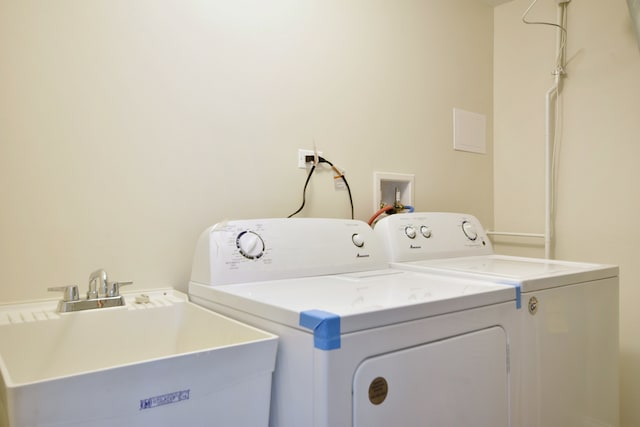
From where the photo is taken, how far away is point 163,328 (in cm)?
113

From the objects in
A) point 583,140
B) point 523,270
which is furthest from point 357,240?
point 583,140

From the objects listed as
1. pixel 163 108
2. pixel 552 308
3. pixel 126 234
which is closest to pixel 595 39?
pixel 552 308

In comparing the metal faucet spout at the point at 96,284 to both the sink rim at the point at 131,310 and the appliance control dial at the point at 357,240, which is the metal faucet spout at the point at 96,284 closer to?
the sink rim at the point at 131,310

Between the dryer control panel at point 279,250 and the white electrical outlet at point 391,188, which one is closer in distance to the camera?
the dryer control panel at point 279,250

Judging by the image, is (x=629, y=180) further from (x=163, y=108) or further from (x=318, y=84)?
(x=163, y=108)

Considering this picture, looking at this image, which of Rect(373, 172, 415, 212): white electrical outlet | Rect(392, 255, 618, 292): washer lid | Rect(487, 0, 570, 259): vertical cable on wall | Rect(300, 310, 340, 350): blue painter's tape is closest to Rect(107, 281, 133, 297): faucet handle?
Rect(300, 310, 340, 350): blue painter's tape

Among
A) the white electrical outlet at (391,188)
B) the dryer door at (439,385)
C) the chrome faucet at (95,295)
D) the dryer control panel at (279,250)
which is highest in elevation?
the white electrical outlet at (391,188)

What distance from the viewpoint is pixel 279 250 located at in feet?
4.14

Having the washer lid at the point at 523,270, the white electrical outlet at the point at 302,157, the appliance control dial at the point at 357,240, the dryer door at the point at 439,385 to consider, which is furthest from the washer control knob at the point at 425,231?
the dryer door at the point at 439,385

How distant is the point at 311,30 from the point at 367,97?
371mm

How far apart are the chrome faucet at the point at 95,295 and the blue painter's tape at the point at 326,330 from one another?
62 centimetres

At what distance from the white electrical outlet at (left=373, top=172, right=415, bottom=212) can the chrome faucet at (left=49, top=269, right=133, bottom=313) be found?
1103 millimetres

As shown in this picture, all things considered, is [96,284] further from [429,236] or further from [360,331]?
[429,236]

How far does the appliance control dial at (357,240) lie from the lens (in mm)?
1442
